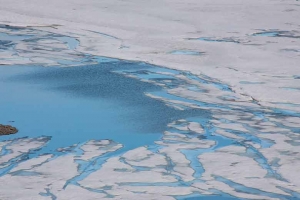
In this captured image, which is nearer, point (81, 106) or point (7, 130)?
point (7, 130)

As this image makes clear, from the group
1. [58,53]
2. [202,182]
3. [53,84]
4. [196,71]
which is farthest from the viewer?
[58,53]

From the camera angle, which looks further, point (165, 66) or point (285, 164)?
point (165, 66)

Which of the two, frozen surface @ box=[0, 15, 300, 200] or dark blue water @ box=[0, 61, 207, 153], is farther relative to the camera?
dark blue water @ box=[0, 61, 207, 153]

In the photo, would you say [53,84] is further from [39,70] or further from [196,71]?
[196,71]

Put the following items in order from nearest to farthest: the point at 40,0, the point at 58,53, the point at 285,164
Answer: the point at 285,164 → the point at 58,53 → the point at 40,0

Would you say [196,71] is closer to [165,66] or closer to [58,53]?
[165,66]

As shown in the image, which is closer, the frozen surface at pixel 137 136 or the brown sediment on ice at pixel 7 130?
the frozen surface at pixel 137 136

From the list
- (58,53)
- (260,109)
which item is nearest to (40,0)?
(58,53)

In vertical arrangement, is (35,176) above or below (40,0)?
below
